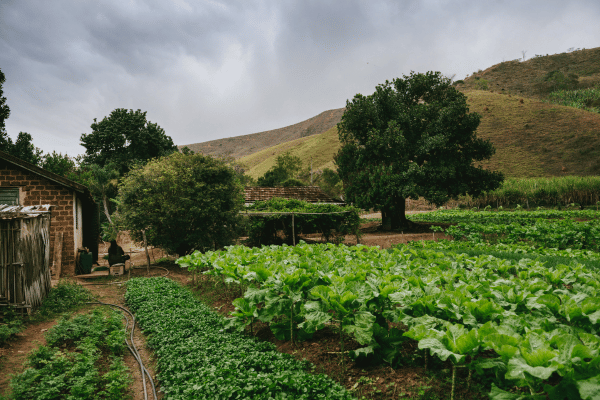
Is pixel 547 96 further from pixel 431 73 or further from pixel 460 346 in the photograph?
pixel 460 346

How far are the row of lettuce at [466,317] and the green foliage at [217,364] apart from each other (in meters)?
0.45

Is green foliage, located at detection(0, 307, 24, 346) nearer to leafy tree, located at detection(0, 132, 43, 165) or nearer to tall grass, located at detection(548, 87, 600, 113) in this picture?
leafy tree, located at detection(0, 132, 43, 165)

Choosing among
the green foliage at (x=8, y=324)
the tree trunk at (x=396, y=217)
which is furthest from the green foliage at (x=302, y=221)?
the green foliage at (x=8, y=324)

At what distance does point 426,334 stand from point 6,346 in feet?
21.0

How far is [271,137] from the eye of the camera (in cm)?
15550

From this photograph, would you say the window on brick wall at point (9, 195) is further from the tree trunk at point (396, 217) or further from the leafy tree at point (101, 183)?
the tree trunk at point (396, 217)

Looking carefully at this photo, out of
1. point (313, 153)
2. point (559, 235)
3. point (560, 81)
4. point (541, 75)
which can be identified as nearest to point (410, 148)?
point (559, 235)

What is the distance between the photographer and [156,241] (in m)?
13.0

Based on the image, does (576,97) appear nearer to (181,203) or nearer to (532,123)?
(532,123)

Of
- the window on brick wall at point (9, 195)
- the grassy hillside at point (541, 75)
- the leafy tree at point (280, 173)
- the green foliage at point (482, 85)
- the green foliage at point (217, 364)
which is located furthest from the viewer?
the grassy hillside at point (541, 75)

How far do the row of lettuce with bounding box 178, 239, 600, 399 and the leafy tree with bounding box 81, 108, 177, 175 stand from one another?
120ft

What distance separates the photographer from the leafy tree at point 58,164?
1181 inches

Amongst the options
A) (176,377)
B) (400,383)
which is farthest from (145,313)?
(400,383)

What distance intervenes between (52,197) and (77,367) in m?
10.3
